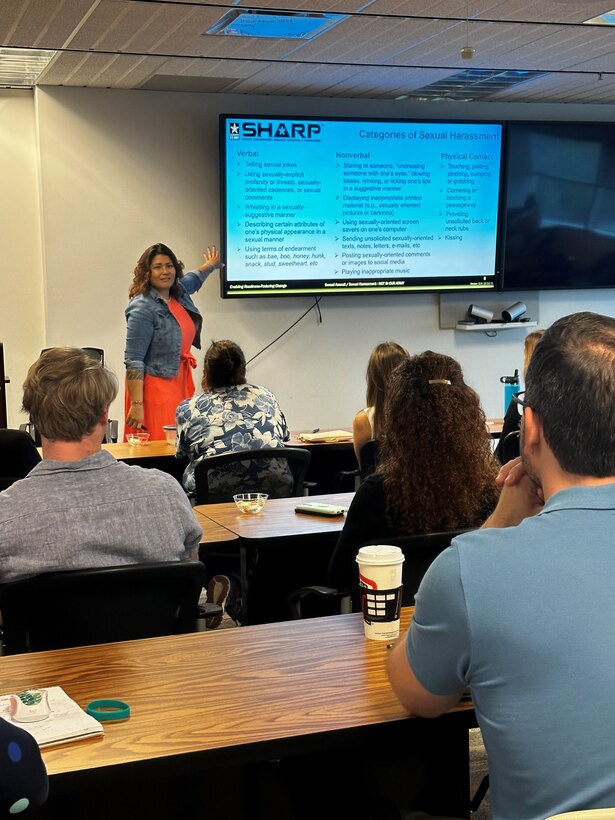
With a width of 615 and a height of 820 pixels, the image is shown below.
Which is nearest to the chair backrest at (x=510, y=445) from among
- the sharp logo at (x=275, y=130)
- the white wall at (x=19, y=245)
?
the sharp logo at (x=275, y=130)

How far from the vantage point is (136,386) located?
624 cm

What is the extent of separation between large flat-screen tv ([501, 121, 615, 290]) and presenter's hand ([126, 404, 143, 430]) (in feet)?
10.7

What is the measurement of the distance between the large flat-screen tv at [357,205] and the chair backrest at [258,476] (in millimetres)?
3436

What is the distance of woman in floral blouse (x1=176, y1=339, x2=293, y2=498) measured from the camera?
4.13m

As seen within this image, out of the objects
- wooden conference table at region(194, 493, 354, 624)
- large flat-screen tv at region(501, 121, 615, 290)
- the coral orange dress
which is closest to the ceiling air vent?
large flat-screen tv at region(501, 121, 615, 290)

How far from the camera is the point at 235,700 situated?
1.75 meters

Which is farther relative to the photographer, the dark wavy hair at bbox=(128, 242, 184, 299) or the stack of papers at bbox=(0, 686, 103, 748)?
the dark wavy hair at bbox=(128, 242, 184, 299)

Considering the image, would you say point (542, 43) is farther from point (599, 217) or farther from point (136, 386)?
point (136, 386)

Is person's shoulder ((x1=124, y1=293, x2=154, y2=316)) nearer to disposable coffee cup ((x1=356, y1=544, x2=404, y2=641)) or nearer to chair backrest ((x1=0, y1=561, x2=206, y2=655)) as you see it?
chair backrest ((x1=0, y1=561, x2=206, y2=655))

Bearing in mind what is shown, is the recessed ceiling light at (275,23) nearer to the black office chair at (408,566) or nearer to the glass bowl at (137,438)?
the glass bowl at (137,438)

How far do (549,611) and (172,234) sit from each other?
644cm

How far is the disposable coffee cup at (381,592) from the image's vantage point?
2055mm

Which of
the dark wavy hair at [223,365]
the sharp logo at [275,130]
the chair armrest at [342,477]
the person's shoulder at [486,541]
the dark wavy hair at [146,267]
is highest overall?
the sharp logo at [275,130]

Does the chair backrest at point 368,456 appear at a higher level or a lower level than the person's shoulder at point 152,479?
lower
